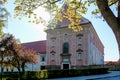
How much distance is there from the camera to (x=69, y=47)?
58.1 metres

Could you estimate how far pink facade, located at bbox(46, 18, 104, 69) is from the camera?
55531 millimetres

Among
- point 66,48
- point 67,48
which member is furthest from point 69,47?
point 66,48

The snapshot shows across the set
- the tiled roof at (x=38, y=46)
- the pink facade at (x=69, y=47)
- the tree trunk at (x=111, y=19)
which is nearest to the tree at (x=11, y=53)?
the tree trunk at (x=111, y=19)

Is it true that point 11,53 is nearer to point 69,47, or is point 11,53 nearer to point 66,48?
point 69,47

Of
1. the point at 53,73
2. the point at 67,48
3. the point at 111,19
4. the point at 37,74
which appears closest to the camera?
the point at 111,19

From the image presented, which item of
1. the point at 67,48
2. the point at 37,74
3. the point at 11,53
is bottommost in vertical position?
the point at 37,74

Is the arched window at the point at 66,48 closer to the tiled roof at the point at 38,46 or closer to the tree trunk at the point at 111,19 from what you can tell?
the tiled roof at the point at 38,46

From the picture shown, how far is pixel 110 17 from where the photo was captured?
19.6ft

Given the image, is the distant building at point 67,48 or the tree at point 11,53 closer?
the tree at point 11,53

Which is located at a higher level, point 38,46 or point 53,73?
point 38,46

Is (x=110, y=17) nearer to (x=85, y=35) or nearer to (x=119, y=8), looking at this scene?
(x=119, y=8)

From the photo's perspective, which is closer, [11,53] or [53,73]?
[11,53]

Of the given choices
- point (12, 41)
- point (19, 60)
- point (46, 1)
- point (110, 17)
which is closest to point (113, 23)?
point (110, 17)

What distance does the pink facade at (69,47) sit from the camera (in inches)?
2186
